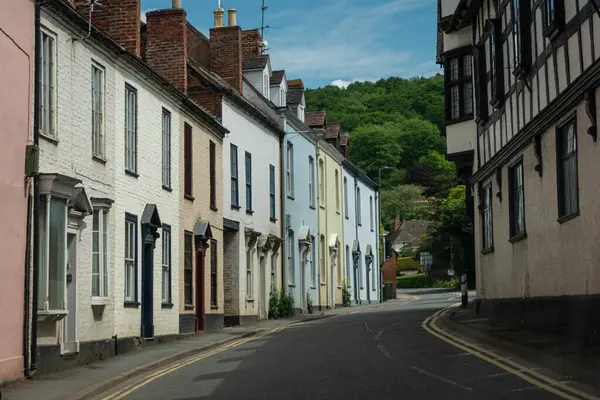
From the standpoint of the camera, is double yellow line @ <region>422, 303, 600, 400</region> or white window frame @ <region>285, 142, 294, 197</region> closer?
double yellow line @ <region>422, 303, 600, 400</region>

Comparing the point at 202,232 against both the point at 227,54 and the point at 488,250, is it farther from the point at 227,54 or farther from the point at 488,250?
the point at 227,54

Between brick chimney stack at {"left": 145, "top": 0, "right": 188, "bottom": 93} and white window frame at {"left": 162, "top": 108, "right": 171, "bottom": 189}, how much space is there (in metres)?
2.32

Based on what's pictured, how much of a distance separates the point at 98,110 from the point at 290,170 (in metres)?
19.2

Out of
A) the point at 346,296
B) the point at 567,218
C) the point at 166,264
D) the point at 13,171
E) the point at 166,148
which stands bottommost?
the point at 346,296

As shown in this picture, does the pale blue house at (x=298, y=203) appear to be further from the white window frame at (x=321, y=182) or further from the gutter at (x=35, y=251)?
the gutter at (x=35, y=251)

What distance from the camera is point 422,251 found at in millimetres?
100312

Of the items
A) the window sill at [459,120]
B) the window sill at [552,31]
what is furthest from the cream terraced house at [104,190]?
the window sill at [552,31]

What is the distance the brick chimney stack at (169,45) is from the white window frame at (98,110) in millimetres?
6621

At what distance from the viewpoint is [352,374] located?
13.6 meters

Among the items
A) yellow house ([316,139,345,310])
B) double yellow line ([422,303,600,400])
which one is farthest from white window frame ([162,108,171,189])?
yellow house ([316,139,345,310])

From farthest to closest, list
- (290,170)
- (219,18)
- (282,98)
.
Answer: (282,98) → (290,170) → (219,18)

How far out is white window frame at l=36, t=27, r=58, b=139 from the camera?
1520 cm

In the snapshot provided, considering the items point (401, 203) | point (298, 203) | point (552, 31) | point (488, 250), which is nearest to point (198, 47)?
point (298, 203)

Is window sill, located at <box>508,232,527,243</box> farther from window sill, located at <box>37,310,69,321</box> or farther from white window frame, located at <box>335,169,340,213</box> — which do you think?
white window frame, located at <box>335,169,340,213</box>
